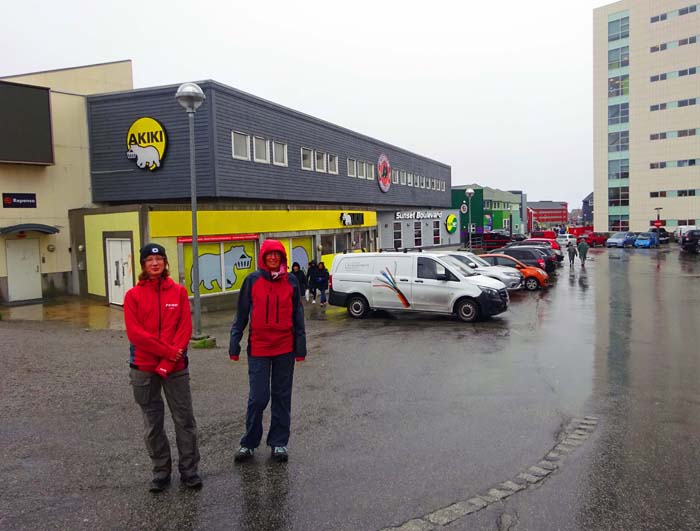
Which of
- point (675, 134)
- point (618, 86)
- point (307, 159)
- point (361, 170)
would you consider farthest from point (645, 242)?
point (307, 159)

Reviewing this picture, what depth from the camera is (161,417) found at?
455cm

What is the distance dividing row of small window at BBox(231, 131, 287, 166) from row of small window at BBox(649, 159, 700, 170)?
62.7 metres

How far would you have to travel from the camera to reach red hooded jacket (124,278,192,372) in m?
4.41

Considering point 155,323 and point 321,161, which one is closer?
point 155,323

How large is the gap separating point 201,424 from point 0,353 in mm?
5622

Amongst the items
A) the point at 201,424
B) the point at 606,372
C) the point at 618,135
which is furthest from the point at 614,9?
the point at 201,424

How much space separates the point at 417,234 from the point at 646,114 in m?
48.4

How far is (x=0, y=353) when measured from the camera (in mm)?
9633

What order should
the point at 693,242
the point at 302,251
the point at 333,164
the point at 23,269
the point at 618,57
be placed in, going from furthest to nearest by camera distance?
the point at 618,57
the point at 693,242
the point at 333,164
the point at 302,251
the point at 23,269

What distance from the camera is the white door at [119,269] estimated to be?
1702 centimetres

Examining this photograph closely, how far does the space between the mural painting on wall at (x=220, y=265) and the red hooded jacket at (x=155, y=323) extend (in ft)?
42.4

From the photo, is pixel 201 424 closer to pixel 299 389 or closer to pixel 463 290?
pixel 299 389

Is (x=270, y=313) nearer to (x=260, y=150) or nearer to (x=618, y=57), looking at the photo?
(x=260, y=150)

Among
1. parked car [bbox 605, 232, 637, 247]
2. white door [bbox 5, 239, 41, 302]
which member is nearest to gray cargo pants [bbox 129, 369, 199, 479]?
white door [bbox 5, 239, 41, 302]
